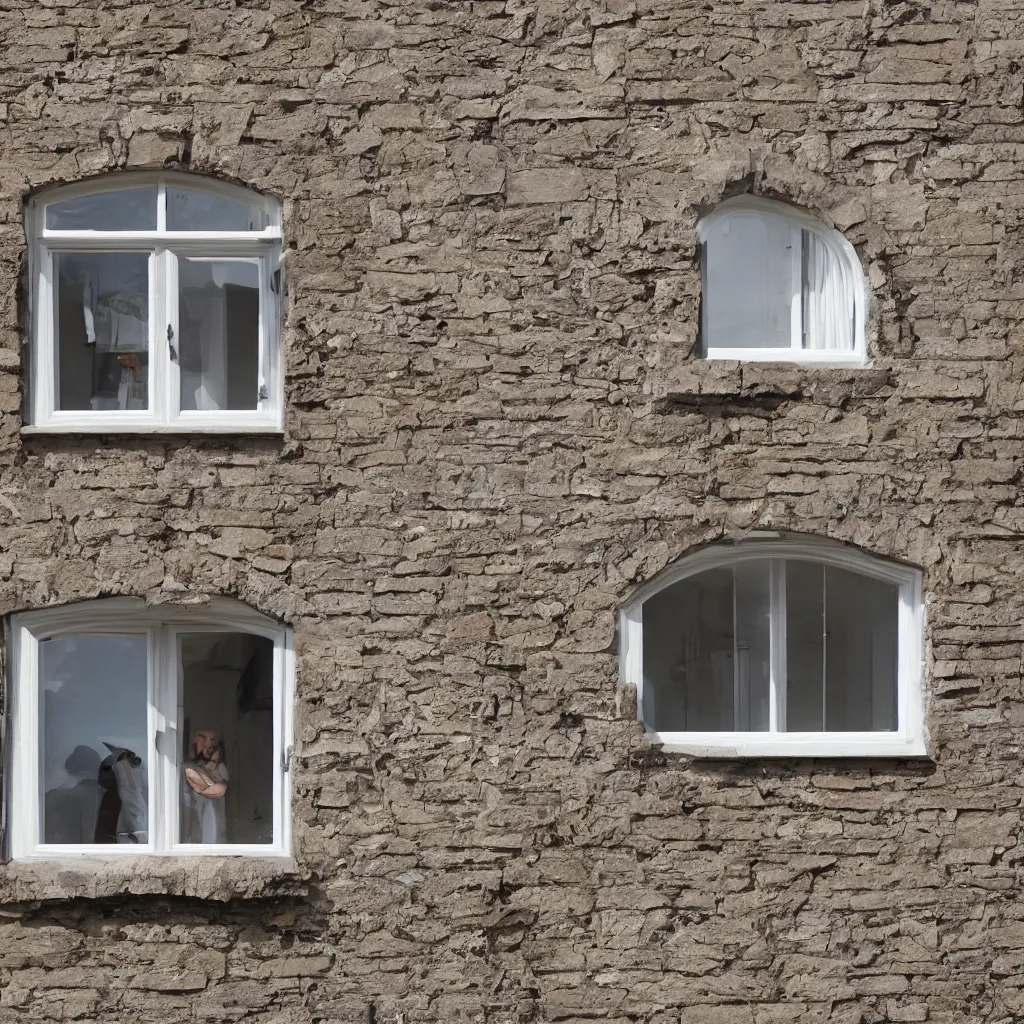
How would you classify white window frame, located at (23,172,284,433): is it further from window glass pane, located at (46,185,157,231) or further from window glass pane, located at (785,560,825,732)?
window glass pane, located at (785,560,825,732)

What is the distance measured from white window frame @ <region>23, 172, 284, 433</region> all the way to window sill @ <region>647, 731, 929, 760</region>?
284cm

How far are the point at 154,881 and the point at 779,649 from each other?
142 inches

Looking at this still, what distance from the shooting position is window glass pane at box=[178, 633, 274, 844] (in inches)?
268

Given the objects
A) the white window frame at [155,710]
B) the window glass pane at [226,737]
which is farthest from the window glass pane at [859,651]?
the window glass pane at [226,737]

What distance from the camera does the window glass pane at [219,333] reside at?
22.5ft

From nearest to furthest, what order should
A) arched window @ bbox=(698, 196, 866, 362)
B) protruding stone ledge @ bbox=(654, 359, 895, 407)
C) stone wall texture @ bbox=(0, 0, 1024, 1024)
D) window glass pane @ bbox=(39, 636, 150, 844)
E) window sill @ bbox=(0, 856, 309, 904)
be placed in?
window sill @ bbox=(0, 856, 309, 904), stone wall texture @ bbox=(0, 0, 1024, 1024), protruding stone ledge @ bbox=(654, 359, 895, 407), window glass pane @ bbox=(39, 636, 150, 844), arched window @ bbox=(698, 196, 866, 362)

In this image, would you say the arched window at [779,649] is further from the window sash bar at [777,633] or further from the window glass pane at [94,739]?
the window glass pane at [94,739]

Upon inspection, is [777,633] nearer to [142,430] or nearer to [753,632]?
[753,632]

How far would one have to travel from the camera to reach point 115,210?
6.82 m

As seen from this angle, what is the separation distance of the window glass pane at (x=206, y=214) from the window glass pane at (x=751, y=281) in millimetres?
2588

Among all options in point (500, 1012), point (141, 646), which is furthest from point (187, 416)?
point (500, 1012)

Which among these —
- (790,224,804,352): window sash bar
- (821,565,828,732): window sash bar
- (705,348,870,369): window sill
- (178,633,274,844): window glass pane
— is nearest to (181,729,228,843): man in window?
(178,633,274,844): window glass pane

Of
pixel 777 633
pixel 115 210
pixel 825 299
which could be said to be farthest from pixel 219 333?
pixel 777 633

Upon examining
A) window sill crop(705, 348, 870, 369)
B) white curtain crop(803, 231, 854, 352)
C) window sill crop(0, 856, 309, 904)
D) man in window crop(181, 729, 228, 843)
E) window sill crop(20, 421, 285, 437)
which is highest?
white curtain crop(803, 231, 854, 352)
